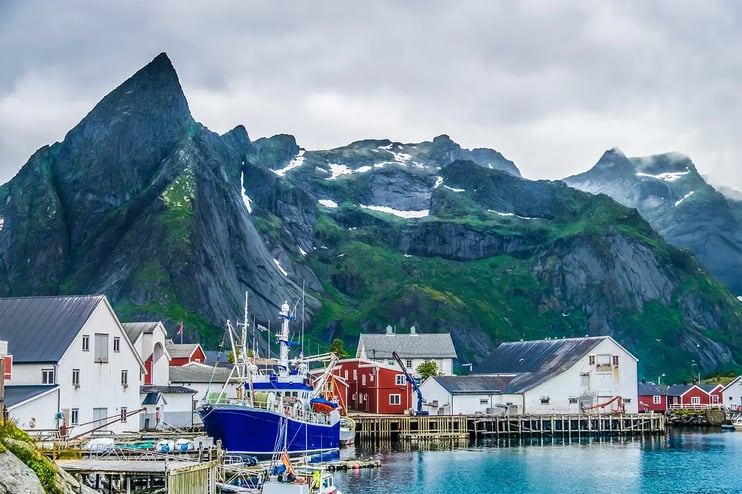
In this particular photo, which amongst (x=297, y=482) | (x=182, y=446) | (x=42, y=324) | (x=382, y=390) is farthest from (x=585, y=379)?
(x=297, y=482)

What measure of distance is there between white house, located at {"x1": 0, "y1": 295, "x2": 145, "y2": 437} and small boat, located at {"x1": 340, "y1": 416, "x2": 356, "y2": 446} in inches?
1008

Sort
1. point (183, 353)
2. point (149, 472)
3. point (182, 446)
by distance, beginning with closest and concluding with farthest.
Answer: point (149, 472), point (182, 446), point (183, 353)

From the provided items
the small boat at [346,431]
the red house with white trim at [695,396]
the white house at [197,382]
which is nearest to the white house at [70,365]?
the white house at [197,382]

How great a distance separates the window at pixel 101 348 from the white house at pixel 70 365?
0.06 metres

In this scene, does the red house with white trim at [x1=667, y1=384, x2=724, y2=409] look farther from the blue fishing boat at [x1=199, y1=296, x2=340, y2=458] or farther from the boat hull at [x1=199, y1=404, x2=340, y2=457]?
the boat hull at [x1=199, y1=404, x2=340, y2=457]

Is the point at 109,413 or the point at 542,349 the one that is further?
the point at 542,349

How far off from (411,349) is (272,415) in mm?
74417

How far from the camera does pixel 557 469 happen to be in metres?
69.9

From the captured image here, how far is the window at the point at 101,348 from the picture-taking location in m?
61.7

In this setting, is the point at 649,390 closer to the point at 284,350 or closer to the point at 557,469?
the point at 557,469

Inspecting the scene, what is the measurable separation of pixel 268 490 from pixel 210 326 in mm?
142642

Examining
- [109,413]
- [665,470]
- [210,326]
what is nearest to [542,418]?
[665,470]

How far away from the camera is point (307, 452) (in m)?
69.3

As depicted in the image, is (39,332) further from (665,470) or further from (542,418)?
(542,418)
